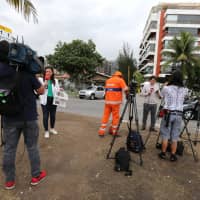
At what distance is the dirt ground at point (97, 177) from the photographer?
6.31 feet

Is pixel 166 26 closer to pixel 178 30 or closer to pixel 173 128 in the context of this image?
pixel 178 30

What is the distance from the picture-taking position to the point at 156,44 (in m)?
34.8

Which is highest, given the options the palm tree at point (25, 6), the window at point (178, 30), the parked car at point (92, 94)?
the window at point (178, 30)

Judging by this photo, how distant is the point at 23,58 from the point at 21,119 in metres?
0.76

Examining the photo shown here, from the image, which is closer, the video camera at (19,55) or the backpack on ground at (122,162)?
the video camera at (19,55)

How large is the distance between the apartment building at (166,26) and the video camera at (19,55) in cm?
2868

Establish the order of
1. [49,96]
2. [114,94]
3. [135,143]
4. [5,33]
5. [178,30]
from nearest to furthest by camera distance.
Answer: [135,143] < [49,96] < [114,94] < [5,33] < [178,30]

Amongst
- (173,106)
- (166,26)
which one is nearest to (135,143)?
(173,106)

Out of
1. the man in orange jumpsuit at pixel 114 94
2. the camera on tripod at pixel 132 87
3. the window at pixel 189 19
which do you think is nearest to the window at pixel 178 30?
the window at pixel 189 19

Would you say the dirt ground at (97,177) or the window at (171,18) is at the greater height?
the window at (171,18)

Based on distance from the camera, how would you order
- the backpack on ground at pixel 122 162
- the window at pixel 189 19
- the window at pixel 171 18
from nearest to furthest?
the backpack on ground at pixel 122 162, the window at pixel 189 19, the window at pixel 171 18

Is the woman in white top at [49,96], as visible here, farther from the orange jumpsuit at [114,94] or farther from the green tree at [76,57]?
the green tree at [76,57]

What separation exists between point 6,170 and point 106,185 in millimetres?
1427

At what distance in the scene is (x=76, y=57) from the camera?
19.5 metres
